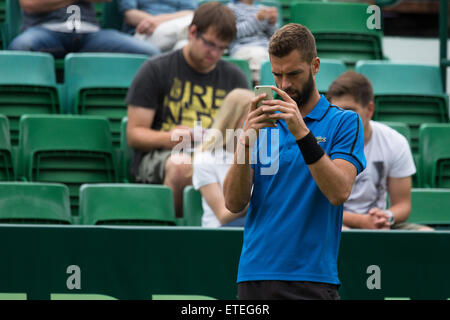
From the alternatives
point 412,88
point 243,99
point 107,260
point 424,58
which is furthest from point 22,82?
point 424,58

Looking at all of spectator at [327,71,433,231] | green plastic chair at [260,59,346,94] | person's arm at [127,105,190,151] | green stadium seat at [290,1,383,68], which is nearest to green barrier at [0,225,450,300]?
spectator at [327,71,433,231]

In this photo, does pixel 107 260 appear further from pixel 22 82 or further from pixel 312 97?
Result: pixel 22 82

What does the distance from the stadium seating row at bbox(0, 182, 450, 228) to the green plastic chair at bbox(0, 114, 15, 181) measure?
568 millimetres

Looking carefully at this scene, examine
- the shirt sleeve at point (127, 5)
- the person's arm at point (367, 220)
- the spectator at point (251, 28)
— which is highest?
the shirt sleeve at point (127, 5)

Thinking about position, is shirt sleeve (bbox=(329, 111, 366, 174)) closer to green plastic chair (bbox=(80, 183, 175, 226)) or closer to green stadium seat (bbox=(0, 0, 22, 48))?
green plastic chair (bbox=(80, 183, 175, 226))

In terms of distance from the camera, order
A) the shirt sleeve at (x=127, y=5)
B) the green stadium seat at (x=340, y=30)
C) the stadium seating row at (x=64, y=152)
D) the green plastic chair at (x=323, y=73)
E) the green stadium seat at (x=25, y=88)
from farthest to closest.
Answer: the green stadium seat at (x=340, y=30) → the shirt sleeve at (x=127, y=5) → the green plastic chair at (x=323, y=73) → the green stadium seat at (x=25, y=88) → the stadium seating row at (x=64, y=152)

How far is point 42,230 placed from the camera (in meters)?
2.62

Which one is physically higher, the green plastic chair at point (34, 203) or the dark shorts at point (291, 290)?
the green plastic chair at point (34, 203)

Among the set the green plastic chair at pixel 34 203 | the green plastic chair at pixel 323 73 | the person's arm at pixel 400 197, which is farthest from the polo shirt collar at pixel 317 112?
the green plastic chair at pixel 323 73

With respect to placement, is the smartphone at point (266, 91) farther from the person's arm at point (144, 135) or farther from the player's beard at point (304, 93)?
the person's arm at point (144, 135)

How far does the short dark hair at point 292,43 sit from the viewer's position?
6.10 ft

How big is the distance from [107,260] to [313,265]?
1.01m

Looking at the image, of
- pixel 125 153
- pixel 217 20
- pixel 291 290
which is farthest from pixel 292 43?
pixel 125 153
